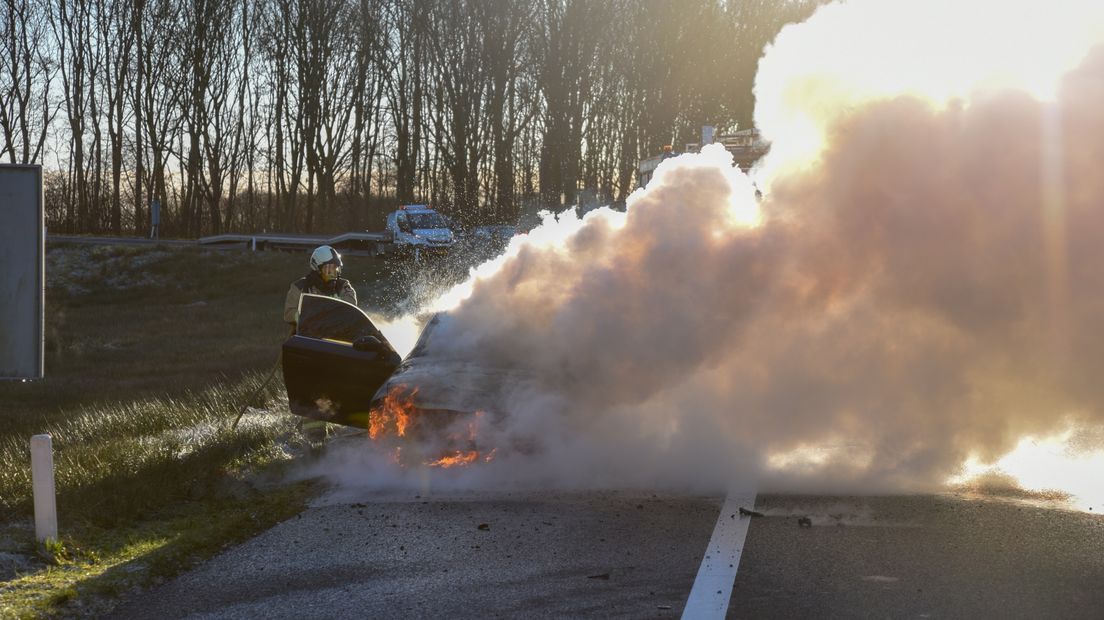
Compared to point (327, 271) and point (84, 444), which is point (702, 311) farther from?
point (84, 444)

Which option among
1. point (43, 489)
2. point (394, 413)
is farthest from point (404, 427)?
point (43, 489)

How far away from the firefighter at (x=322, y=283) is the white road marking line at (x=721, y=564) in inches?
224

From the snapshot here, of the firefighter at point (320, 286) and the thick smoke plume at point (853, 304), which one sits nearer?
the thick smoke plume at point (853, 304)

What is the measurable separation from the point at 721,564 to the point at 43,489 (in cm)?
384

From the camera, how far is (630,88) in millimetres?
57156

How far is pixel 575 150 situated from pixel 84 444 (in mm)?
43786

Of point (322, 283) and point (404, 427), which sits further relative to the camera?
point (322, 283)

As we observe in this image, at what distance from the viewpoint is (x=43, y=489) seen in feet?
24.1

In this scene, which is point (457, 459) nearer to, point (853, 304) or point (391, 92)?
point (853, 304)

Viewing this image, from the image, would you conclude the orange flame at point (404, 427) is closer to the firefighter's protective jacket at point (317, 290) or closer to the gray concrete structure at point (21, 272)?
the gray concrete structure at point (21, 272)

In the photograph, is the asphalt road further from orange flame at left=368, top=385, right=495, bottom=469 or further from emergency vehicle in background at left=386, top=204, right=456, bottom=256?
emergency vehicle in background at left=386, top=204, right=456, bottom=256

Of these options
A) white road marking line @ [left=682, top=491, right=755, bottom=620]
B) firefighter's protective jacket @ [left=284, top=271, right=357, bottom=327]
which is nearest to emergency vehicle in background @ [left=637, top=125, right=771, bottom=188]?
firefighter's protective jacket @ [left=284, top=271, right=357, bottom=327]

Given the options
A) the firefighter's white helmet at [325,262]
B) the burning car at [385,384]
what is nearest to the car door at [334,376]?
the burning car at [385,384]

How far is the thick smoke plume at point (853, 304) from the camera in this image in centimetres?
1005
